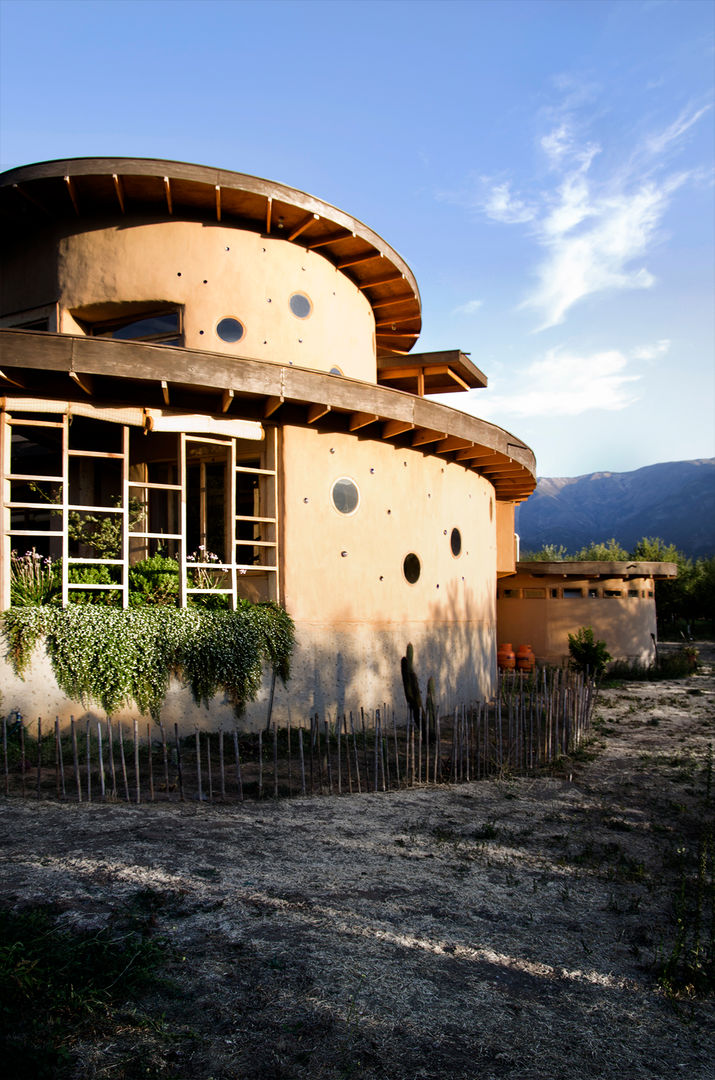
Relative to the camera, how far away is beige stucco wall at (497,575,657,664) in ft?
89.8

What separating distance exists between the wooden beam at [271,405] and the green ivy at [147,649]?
3.35 metres

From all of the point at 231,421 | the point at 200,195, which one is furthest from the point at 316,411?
the point at 200,195

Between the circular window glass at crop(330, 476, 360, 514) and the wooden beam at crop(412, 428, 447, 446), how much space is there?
1845 mm

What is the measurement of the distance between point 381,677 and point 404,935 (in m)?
9.33

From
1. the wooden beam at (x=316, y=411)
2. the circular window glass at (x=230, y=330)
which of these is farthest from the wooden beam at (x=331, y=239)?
the wooden beam at (x=316, y=411)

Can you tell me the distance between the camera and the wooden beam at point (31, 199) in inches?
548

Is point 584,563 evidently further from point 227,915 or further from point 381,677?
point 227,915

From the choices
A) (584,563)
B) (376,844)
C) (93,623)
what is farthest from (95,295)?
(584,563)

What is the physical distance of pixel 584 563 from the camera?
89.2 feet

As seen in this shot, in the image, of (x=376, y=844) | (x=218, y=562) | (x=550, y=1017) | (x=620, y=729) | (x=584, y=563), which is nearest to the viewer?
(x=550, y=1017)

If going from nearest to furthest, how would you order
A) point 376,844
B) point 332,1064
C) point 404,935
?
1. point 332,1064
2. point 404,935
3. point 376,844

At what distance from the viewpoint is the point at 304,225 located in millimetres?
15336

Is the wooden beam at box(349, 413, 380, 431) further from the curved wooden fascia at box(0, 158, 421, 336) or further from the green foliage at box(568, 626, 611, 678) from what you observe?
the green foliage at box(568, 626, 611, 678)

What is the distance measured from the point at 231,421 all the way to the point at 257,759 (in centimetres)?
563
